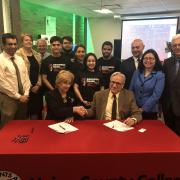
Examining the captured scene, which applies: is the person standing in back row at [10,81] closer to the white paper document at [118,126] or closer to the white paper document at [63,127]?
the white paper document at [63,127]

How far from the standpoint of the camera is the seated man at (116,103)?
2.60 metres

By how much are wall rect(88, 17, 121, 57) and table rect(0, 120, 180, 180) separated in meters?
8.24

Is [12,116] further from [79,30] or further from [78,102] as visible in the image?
[79,30]

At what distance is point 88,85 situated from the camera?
3.14 m

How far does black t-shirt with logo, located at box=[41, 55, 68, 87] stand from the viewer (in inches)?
133

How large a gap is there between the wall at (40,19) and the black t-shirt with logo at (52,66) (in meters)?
3.55

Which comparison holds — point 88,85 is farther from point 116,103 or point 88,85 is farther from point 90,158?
point 90,158

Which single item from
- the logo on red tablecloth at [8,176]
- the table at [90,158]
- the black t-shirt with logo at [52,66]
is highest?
the black t-shirt with logo at [52,66]

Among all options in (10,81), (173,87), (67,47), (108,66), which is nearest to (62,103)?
(10,81)

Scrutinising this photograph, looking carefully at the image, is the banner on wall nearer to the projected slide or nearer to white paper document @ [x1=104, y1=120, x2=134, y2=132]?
the projected slide

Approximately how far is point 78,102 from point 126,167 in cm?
141

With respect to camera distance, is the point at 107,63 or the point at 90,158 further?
the point at 107,63

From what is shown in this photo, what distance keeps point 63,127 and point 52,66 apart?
1.32m

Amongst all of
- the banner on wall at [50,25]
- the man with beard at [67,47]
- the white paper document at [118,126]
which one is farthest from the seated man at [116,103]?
the banner on wall at [50,25]
